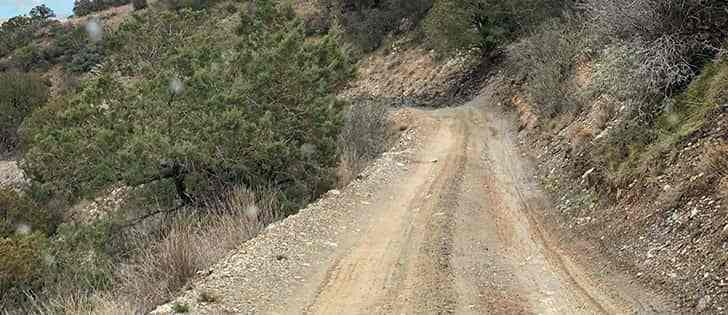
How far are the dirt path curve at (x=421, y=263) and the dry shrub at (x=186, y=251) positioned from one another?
47cm

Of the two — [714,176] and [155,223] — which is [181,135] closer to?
[155,223]

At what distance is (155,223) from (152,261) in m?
5.15

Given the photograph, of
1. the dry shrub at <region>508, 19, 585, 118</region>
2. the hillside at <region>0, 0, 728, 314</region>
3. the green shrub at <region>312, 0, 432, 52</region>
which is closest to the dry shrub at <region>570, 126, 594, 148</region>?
the hillside at <region>0, 0, 728, 314</region>

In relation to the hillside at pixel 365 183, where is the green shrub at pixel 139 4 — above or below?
above

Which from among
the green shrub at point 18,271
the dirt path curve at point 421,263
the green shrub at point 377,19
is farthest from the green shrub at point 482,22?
the green shrub at point 18,271

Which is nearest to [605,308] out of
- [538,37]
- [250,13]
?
[250,13]

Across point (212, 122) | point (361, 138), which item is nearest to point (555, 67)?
point (361, 138)

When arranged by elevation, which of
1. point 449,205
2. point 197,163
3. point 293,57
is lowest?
point 449,205

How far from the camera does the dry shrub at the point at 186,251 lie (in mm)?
8063

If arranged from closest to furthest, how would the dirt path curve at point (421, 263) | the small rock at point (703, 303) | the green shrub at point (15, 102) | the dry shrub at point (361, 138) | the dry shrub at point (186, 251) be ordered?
1. the small rock at point (703, 303)
2. the dirt path curve at point (421, 263)
3. the dry shrub at point (186, 251)
4. the dry shrub at point (361, 138)
5. the green shrub at point (15, 102)

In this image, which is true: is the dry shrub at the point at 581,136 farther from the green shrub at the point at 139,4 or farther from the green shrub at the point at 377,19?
the green shrub at the point at 139,4

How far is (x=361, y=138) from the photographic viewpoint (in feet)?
60.8

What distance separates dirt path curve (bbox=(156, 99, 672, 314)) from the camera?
280 inches

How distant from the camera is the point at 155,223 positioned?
44.8 ft
